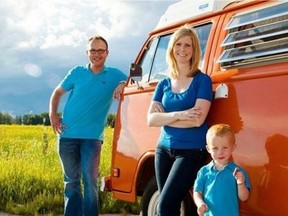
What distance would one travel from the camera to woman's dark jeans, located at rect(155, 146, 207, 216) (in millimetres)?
4402

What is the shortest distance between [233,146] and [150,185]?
1492 millimetres

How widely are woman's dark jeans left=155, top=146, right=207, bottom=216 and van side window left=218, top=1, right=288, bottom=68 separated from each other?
31.0 inches

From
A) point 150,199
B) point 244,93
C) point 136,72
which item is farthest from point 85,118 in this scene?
point 244,93

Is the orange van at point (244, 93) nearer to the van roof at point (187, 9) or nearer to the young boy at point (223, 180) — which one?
the van roof at point (187, 9)

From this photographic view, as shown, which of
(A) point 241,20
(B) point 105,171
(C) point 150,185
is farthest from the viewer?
(B) point 105,171

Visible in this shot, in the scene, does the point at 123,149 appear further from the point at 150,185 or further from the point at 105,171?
the point at 105,171

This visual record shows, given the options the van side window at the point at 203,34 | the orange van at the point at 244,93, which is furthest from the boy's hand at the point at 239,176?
the van side window at the point at 203,34

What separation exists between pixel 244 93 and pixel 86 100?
2255mm

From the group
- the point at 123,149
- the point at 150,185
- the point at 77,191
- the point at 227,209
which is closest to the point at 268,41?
the point at 227,209

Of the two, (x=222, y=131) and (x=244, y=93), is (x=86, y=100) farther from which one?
(x=222, y=131)

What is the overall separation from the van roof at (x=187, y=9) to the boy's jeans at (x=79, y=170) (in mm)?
1453

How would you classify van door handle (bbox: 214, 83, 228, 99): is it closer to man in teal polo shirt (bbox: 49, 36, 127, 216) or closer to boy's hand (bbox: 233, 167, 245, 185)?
boy's hand (bbox: 233, 167, 245, 185)

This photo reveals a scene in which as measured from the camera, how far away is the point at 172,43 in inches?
178

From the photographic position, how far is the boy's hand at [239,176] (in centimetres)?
405
